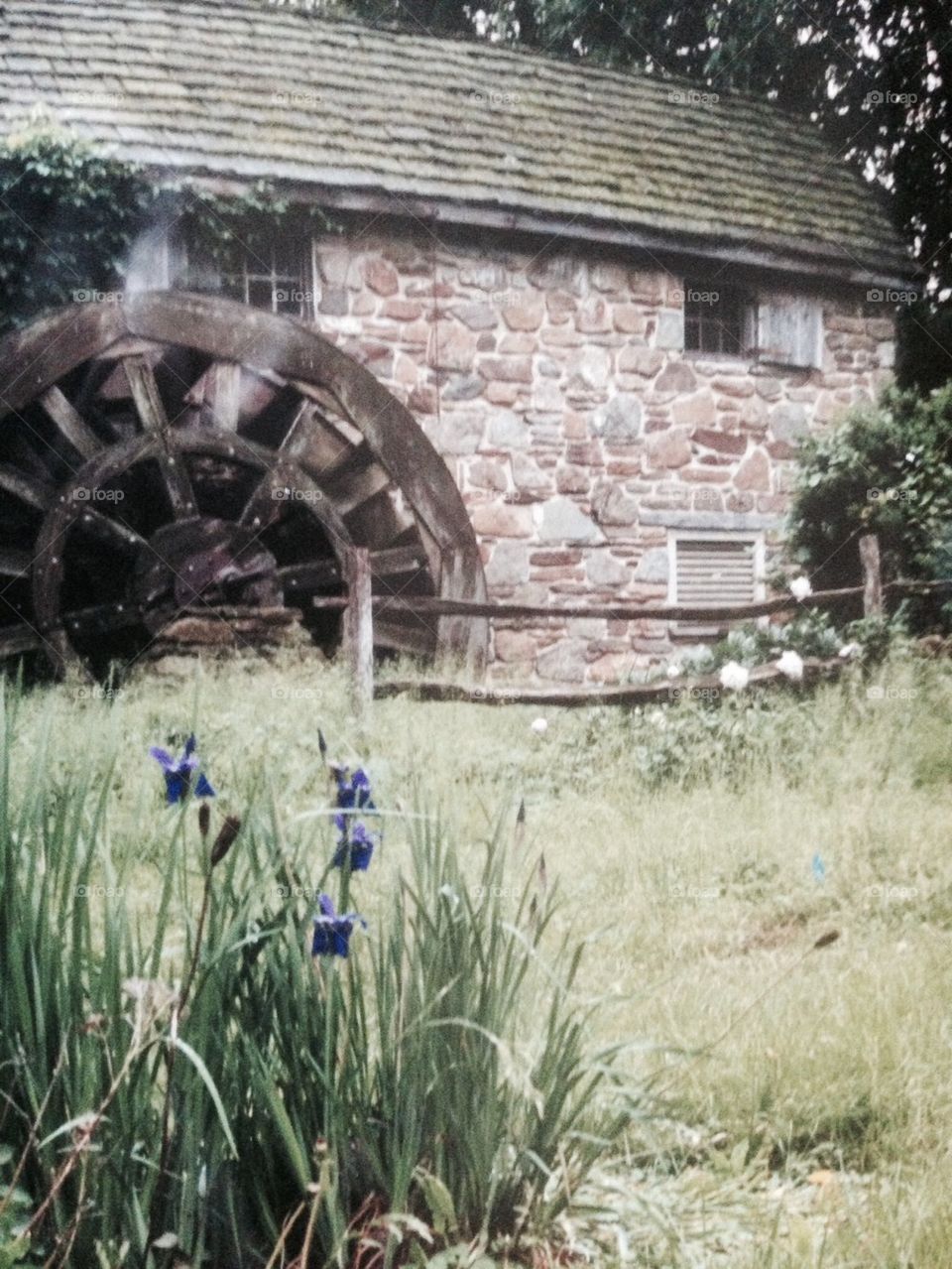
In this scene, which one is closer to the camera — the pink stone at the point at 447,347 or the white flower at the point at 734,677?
the white flower at the point at 734,677

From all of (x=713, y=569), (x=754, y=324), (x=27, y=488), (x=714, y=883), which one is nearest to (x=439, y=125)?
(x=754, y=324)

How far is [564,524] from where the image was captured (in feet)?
8.14

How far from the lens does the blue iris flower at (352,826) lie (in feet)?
3.71

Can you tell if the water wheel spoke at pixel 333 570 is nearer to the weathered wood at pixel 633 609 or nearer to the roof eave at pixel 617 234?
the weathered wood at pixel 633 609

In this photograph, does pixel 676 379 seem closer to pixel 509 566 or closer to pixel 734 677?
pixel 509 566

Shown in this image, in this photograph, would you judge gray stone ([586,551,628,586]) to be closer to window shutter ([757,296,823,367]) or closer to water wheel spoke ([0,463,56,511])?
window shutter ([757,296,823,367])

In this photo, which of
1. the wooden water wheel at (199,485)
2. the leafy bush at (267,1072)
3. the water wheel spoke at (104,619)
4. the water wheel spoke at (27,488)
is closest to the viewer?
the leafy bush at (267,1072)

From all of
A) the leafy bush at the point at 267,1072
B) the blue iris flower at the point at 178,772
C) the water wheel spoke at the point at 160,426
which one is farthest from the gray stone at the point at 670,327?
the blue iris flower at the point at 178,772

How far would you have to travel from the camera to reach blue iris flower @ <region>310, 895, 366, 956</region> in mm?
1107

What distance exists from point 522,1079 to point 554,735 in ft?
2.81

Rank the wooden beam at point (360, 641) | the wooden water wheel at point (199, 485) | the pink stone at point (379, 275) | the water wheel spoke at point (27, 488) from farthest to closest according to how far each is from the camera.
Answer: the pink stone at point (379, 275)
the water wheel spoke at point (27, 488)
the wooden water wheel at point (199, 485)
the wooden beam at point (360, 641)

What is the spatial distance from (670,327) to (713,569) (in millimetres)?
609

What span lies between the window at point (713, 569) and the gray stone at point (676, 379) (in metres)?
0.36

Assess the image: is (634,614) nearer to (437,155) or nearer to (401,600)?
(401,600)
